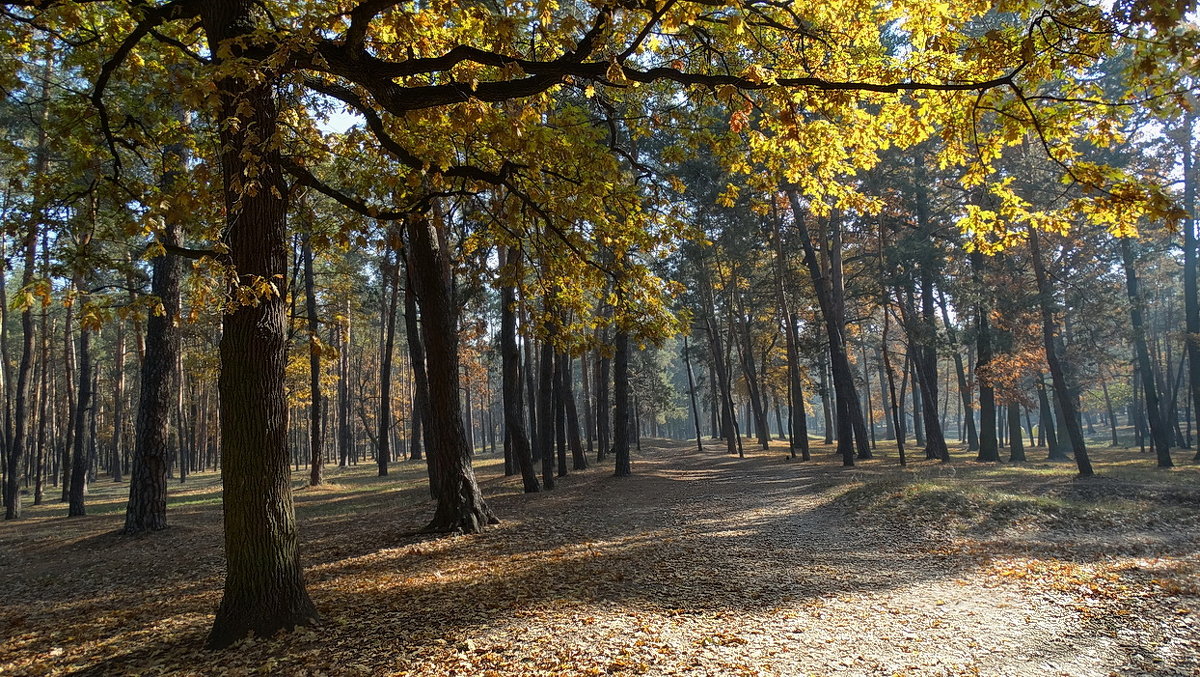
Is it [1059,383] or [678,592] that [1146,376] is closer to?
[1059,383]

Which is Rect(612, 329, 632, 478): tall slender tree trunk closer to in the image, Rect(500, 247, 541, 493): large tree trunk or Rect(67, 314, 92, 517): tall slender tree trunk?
Rect(500, 247, 541, 493): large tree trunk

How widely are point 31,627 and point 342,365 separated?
2796 centimetres

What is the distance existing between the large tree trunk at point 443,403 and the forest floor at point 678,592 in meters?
0.51

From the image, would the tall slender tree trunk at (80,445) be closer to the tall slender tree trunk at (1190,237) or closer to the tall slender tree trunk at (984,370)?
the tall slender tree trunk at (984,370)

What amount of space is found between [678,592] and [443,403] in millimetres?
5048

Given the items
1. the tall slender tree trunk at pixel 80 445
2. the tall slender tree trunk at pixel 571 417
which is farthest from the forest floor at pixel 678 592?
the tall slender tree trunk at pixel 571 417

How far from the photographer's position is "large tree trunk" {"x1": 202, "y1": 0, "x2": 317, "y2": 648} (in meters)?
4.76

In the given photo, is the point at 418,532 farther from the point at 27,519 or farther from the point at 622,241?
the point at 27,519

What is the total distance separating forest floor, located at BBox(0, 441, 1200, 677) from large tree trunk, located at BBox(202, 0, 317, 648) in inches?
12.0

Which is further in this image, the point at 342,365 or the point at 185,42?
the point at 342,365

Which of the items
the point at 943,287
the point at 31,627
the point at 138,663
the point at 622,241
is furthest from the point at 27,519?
the point at 943,287

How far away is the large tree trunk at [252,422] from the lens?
187 inches

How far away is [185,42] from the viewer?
5641 millimetres

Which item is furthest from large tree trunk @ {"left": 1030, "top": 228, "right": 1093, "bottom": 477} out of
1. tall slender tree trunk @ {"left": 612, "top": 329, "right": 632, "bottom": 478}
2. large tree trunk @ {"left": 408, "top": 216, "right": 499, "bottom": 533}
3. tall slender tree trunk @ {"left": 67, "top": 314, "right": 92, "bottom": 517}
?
tall slender tree trunk @ {"left": 67, "top": 314, "right": 92, "bottom": 517}
